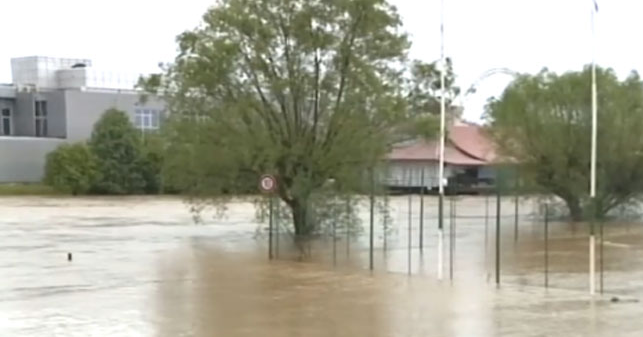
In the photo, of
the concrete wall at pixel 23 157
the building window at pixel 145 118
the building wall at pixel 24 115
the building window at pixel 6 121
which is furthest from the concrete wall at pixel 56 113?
the building window at pixel 145 118

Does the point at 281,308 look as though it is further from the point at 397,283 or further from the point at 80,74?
the point at 80,74

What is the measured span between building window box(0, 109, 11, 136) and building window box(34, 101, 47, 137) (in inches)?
143

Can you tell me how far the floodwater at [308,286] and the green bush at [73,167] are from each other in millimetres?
37907

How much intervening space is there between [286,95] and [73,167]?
47798 millimetres

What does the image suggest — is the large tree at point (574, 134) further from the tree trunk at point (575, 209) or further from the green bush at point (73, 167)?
the green bush at point (73, 167)

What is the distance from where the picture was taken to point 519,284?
2106cm

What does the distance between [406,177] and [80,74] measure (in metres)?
32.4

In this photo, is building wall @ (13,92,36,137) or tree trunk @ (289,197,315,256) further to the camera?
building wall @ (13,92,36,137)

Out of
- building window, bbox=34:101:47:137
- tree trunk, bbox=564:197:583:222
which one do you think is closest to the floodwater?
tree trunk, bbox=564:197:583:222

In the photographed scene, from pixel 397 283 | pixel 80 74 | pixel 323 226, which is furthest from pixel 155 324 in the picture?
pixel 80 74

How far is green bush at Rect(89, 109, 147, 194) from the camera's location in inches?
3039

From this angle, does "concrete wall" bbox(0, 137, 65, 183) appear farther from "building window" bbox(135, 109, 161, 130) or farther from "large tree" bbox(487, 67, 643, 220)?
"large tree" bbox(487, 67, 643, 220)

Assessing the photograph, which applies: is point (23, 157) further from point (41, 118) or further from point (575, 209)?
point (575, 209)

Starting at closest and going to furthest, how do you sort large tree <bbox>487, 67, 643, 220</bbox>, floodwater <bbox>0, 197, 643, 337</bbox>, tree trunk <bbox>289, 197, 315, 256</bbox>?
floodwater <bbox>0, 197, 643, 337</bbox> < tree trunk <bbox>289, 197, 315, 256</bbox> < large tree <bbox>487, 67, 643, 220</bbox>
